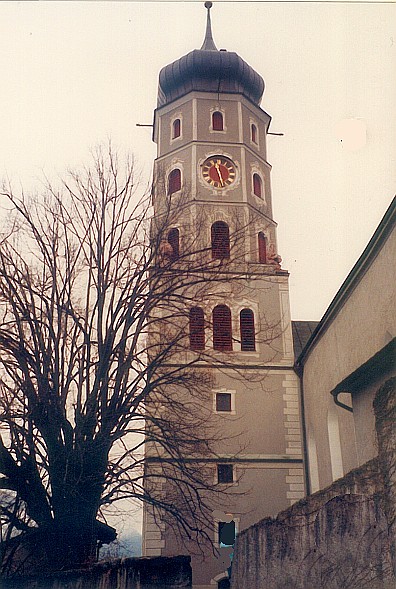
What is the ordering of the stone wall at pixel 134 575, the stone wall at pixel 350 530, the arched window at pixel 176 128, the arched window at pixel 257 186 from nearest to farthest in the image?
the stone wall at pixel 350 530 → the stone wall at pixel 134 575 → the arched window at pixel 257 186 → the arched window at pixel 176 128

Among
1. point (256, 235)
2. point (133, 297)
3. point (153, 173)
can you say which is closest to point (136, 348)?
point (133, 297)

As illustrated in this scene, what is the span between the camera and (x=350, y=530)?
8.28 metres

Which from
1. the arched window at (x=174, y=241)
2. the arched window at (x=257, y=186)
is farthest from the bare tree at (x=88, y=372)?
the arched window at (x=257, y=186)

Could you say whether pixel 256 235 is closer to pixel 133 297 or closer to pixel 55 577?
pixel 133 297

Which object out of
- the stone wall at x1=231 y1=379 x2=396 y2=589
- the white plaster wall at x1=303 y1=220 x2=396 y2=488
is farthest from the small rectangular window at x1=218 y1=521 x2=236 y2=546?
the stone wall at x1=231 y1=379 x2=396 y2=589

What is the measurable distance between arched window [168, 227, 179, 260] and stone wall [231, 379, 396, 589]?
551cm

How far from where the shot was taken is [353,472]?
8.66 metres

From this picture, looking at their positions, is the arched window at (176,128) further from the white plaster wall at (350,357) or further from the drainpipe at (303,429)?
the white plaster wall at (350,357)

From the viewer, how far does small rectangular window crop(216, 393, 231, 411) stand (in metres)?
22.2

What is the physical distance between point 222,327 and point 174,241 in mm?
8454

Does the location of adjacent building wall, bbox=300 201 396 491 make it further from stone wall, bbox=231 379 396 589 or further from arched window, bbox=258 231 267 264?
arched window, bbox=258 231 267 264

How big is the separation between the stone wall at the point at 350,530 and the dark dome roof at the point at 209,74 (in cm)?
1957

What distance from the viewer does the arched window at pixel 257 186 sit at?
2575cm

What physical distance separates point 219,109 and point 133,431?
1674cm
